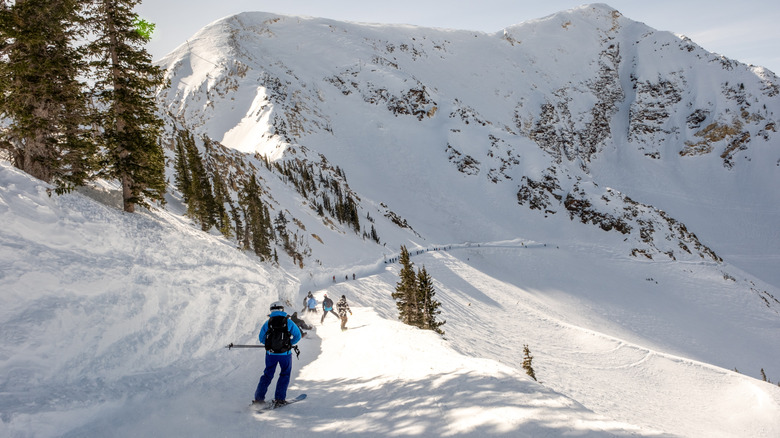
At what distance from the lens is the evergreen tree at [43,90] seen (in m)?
10.4

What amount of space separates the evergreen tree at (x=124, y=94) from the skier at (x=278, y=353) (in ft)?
31.1

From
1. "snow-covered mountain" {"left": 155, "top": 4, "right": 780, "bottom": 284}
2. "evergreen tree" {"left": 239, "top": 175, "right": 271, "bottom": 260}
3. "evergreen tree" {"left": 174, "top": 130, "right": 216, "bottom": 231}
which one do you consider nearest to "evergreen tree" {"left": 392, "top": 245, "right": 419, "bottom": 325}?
"evergreen tree" {"left": 239, "top": 175, "right": 271, "bottom": 260}

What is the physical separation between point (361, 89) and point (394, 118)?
2029cm

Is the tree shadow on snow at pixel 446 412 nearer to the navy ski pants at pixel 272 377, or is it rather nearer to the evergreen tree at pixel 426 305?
the navy ski pants at pixel 272 377

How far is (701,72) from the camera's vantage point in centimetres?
14950

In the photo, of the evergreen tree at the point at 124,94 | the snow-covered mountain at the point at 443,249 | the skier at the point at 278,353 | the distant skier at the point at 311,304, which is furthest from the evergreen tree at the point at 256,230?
the skier at the point at 278,353

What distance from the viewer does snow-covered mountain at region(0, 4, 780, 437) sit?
6.07m

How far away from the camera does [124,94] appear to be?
496 inches

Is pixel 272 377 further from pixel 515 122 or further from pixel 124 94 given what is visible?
pixel 515 122

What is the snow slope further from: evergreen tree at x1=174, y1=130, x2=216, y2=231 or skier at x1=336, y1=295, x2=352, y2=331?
evergreen tree at x1=174, y1=130, x2=216, y2=231

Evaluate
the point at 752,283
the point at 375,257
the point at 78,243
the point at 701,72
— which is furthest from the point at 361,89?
the point at 701,72

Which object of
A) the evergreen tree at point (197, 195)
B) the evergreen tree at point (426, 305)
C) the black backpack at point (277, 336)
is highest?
the evergreen tree at point (197, 195)

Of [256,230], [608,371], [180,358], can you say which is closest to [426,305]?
[608,371]

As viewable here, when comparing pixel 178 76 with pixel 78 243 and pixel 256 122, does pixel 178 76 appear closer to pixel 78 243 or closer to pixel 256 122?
pixel 256 122
